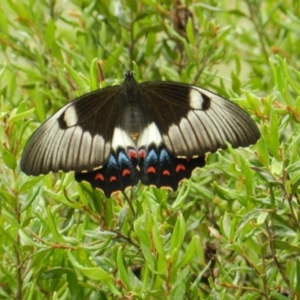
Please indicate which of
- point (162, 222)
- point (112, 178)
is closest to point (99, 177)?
point (112, 178)

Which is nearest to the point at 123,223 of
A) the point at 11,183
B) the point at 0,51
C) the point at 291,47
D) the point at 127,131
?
the point at 11,183

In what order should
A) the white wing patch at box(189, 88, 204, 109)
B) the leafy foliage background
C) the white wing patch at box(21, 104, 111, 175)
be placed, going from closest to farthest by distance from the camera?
1. the leafy foliage background
2. the white wing patch at box(21, 104, 111, 175)
3. the white wing patch at box(189, 88, 204, 109)

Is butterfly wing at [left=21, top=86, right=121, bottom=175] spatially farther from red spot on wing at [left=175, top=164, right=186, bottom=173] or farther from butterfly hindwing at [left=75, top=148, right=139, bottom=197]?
red spot on wing at [left=175, top=164, right=186, bottom=173]

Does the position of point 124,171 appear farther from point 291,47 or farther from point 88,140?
point 291,47

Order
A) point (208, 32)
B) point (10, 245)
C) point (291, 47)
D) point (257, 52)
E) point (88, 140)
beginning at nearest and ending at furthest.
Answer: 1. point (10, 245)
2. point (88, 140)
3. point (208, 32)
4. point (291, 47)
5. point (257, 52)

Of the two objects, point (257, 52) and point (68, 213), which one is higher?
point (257, 52)

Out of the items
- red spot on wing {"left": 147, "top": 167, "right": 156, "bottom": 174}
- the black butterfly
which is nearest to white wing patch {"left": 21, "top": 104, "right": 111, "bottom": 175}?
the black butterfly

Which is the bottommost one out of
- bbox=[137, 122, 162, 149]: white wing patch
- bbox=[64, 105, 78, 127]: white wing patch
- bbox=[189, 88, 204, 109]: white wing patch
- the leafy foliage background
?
the leafy foliage background
